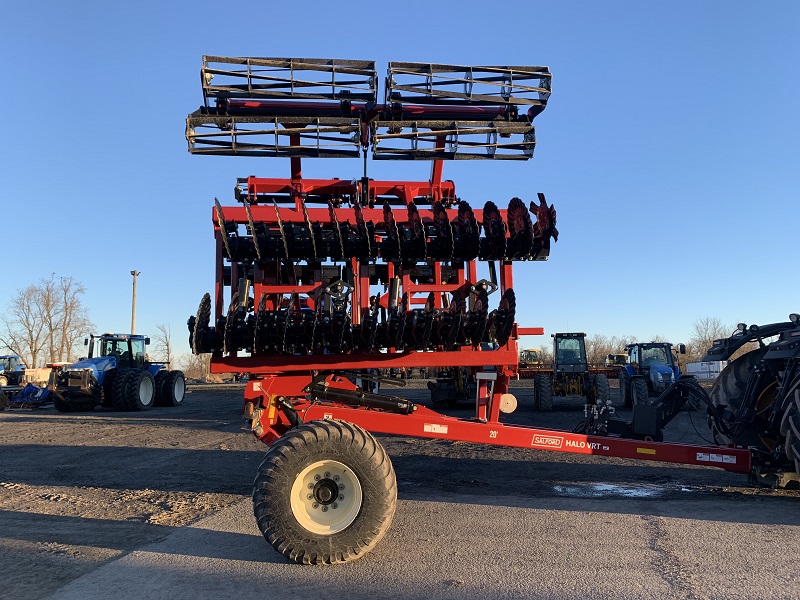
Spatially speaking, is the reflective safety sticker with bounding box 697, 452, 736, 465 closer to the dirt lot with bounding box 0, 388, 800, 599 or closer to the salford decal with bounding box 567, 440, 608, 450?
the dirt lot with bounding box 0, 388, 800, 599

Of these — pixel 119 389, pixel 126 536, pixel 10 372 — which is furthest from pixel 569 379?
pixel 10 372

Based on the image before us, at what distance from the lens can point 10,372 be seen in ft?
116

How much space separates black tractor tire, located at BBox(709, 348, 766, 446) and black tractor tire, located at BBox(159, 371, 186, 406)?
1999 cm

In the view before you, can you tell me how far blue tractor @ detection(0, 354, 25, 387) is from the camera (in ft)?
109

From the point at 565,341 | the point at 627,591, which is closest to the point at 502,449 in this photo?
the point at 627,591

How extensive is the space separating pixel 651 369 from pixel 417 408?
18.5 metres

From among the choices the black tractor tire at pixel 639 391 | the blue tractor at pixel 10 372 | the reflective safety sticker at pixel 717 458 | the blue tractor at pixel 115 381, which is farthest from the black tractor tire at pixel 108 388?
the reflective safety sticker at pixel 717 458

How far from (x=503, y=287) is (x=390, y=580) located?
3.01 meters

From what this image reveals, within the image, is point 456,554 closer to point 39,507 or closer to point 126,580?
point 126,580

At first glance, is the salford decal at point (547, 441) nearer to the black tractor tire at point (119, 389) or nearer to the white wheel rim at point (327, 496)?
the white wheel rim at point (327, 496)

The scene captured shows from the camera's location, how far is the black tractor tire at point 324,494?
15.6 ft

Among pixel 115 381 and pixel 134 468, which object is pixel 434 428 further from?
pixel 115 381

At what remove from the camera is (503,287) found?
6.30m

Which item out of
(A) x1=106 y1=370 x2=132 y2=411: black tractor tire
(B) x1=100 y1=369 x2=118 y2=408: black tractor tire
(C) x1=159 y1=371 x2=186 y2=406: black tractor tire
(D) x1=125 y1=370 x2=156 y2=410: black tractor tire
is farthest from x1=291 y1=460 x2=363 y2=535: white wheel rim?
(C) x1=159 y1=371 x2=186 y2=406: black tractor tire
